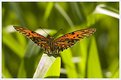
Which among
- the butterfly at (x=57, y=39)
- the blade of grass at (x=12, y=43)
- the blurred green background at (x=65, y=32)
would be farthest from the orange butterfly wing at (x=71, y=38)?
the blade of grass at (x=12, y=43)

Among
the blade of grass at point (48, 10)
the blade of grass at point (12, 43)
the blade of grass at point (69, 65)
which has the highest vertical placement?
the blade of grass at point (48, 10)

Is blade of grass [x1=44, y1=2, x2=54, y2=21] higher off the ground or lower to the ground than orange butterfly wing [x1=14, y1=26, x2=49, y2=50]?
higher

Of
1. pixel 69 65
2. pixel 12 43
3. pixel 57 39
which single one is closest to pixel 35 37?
pixel 57 39

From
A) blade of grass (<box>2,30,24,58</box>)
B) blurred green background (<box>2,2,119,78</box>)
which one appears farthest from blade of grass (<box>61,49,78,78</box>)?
blade of grass (<box>2,30,24,58</box>)

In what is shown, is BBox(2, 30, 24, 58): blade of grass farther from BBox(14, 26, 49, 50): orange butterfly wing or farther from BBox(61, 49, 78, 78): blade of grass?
BBox(14, 26, 49, 50): orange butterfly wing

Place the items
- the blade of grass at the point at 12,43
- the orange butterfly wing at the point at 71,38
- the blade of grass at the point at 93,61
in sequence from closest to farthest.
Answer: the orange butterfly wing at the point at 71,38, the blade of grass at the point at 93,61, the blade of grass at the point at 12,43

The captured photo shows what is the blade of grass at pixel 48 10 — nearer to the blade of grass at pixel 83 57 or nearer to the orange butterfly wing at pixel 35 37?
the blade of grass at pixel 83 57

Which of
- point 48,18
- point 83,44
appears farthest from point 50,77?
point 48,18
